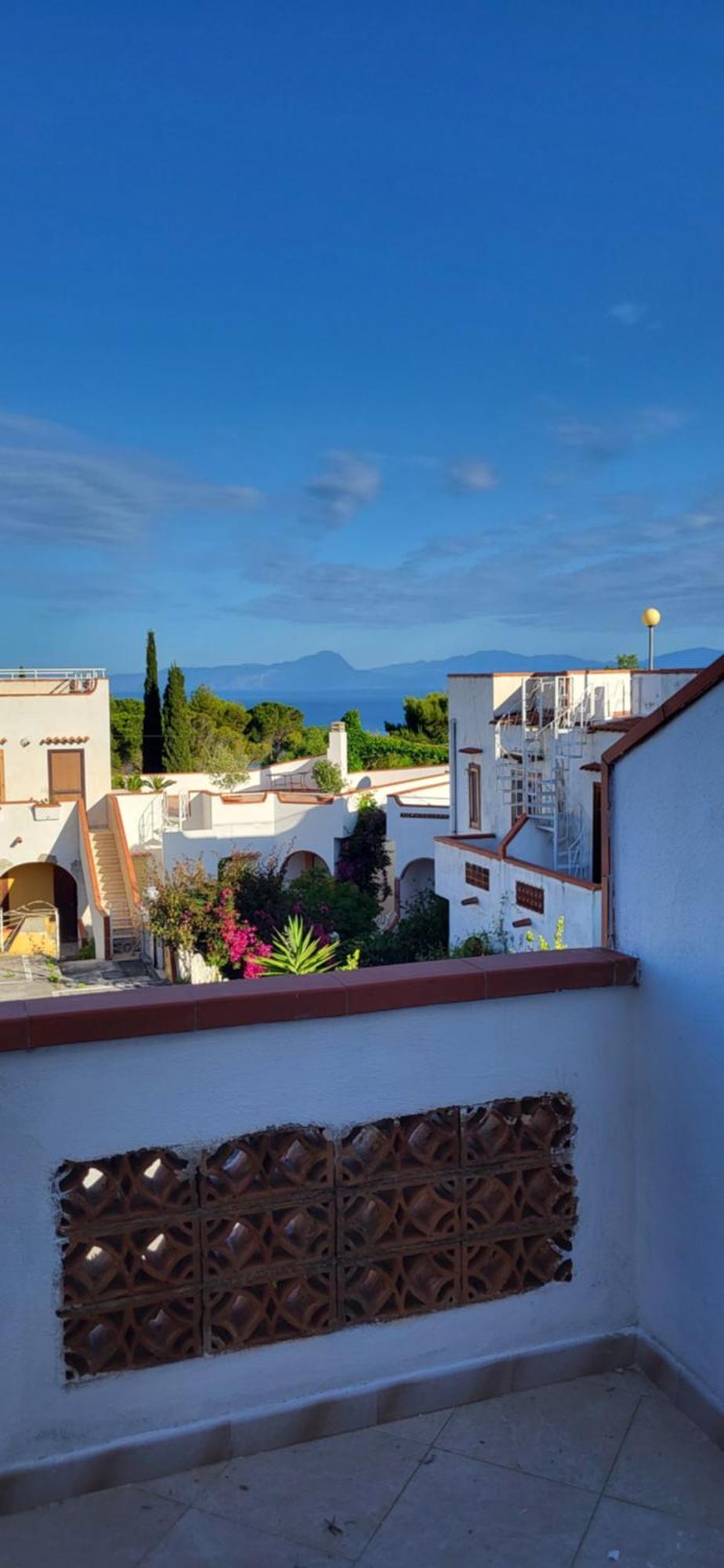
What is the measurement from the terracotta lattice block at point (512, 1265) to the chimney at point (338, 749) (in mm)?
29266

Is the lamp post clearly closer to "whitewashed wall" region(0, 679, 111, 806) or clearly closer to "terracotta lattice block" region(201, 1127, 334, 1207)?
"whitewashed wall" region(0, 679, 111, 806)

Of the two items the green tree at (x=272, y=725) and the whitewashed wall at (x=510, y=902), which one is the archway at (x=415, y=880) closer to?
the whitewashed wall at (x=510, y=902)

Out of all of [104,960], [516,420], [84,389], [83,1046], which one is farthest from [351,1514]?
[516,420]

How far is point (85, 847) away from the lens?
2600 cm

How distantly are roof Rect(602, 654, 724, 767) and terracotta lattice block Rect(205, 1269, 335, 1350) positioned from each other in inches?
76.1

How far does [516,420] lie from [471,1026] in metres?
68.7

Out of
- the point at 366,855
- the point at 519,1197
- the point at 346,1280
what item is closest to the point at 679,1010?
the point at 519,1197

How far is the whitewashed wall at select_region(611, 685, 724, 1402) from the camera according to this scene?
3.32 m

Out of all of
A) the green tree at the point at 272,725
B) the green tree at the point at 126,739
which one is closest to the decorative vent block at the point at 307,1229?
the green tree at the point at 126,739

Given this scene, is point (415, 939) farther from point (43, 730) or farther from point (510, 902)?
point (43, 730)

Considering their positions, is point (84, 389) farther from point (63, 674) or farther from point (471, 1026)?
point (471, 1026)

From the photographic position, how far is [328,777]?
106 ft

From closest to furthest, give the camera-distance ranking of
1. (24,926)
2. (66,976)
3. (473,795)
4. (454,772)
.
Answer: (66,976) → (473,795) → (454,772) → (24,926)

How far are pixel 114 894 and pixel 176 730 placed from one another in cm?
1143
